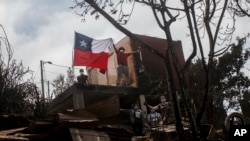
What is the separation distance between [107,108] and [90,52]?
14.3 feet

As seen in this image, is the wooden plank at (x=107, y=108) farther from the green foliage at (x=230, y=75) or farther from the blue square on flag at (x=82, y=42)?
the green foliage at (x=230, y=75)

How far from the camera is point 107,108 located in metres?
15.1

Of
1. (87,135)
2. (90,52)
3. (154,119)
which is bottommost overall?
(87,135)

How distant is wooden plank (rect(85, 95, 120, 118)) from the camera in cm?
1482

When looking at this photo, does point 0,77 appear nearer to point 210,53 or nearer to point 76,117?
point 76,117

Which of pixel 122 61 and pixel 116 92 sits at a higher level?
pixel 122 61

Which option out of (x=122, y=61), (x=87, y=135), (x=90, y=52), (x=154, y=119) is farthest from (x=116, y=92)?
(x=87, y=135)

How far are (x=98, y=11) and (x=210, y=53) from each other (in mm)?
2230

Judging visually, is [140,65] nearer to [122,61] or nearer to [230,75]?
[122,61]

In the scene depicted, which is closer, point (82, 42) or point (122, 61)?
point (122, 61)

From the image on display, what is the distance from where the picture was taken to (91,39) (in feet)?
62.7

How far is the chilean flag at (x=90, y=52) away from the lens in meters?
18.1

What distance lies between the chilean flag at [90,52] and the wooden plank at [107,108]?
11.4ft

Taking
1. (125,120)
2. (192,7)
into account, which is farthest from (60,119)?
(125,120)
